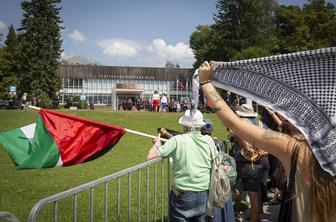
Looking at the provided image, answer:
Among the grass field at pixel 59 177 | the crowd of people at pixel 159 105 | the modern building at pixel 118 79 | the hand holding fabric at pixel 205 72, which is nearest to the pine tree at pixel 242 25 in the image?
the crowd of people at pixel 159 105

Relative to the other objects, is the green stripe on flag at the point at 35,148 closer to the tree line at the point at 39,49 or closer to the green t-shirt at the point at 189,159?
the green t-shirt at the point at 189,159

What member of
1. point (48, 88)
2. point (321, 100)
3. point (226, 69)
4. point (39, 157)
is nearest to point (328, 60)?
point (321, 100)

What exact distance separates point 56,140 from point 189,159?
1.67 metres

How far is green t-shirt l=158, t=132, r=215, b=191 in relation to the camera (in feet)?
14.5

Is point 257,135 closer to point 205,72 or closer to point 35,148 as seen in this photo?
point 205,72

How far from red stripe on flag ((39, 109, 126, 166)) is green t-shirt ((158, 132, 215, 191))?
0.86 meters

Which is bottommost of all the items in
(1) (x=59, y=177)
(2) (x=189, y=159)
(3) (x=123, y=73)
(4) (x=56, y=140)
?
(1) (x=59, y=177)

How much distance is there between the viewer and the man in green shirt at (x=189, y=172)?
4.42 m

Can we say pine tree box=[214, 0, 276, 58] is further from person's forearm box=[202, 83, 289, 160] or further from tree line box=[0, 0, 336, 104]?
person's forearm box=[202, 83, 289, 160]

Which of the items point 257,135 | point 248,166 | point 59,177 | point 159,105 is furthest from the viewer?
point 159,105

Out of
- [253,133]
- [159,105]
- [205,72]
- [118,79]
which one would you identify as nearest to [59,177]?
[205,72]

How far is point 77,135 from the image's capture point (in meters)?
5.01

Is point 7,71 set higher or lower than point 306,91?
higher

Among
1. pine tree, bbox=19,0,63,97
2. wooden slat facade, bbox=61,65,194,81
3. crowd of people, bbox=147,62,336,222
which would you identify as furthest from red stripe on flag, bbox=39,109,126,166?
wooden slat facade, bbox=61,65,194,81
